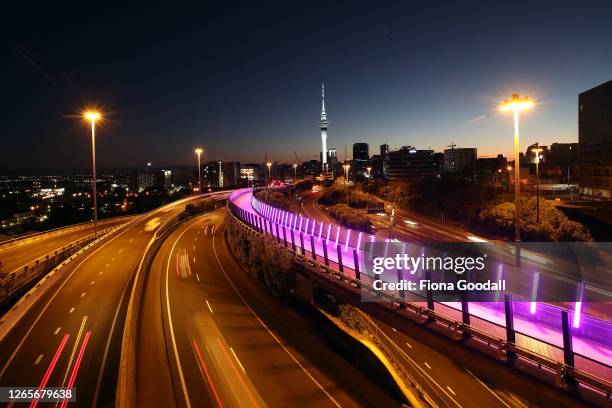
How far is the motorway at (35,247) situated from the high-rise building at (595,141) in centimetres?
6071

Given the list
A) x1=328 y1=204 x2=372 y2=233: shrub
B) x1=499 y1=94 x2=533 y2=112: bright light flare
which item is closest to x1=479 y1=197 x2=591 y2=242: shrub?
x1=328 y1=204 x2=372 y2=233: shrub

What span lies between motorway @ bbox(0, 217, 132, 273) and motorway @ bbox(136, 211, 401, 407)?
41.0 feet

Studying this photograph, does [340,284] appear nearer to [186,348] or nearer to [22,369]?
[186,348]

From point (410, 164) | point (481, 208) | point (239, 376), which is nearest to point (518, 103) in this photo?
point (239, 376)

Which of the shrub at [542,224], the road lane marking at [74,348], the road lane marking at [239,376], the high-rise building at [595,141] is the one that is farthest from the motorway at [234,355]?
the high-rise building at [595,141]

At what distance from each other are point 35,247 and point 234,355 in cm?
2909

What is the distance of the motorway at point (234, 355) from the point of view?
12.8 meters

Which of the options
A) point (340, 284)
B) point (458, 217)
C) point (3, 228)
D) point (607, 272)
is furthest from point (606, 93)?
point (3, 228)

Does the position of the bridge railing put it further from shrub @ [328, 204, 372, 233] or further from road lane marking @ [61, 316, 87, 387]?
shrub @ [328, 204, 372, 233]

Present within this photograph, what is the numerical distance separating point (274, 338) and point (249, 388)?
4.18m

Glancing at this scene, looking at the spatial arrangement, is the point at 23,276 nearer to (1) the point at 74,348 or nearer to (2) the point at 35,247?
(1) the point at 74,348

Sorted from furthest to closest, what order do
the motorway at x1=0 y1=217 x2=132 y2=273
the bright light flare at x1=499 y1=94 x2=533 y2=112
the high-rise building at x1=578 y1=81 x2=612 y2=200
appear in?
the high-rise building at x1=578 y1=81 x2=612 y2=200
the motorway at x1=0 y1=217 x2=132 y2=273
the bright light flare at x1=499 y1=94 x2=533 y2=112

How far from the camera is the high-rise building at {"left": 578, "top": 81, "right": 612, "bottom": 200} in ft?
150

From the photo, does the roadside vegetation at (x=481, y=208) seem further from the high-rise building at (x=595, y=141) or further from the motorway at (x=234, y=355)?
the high-rise building at (x=595, y=141)
